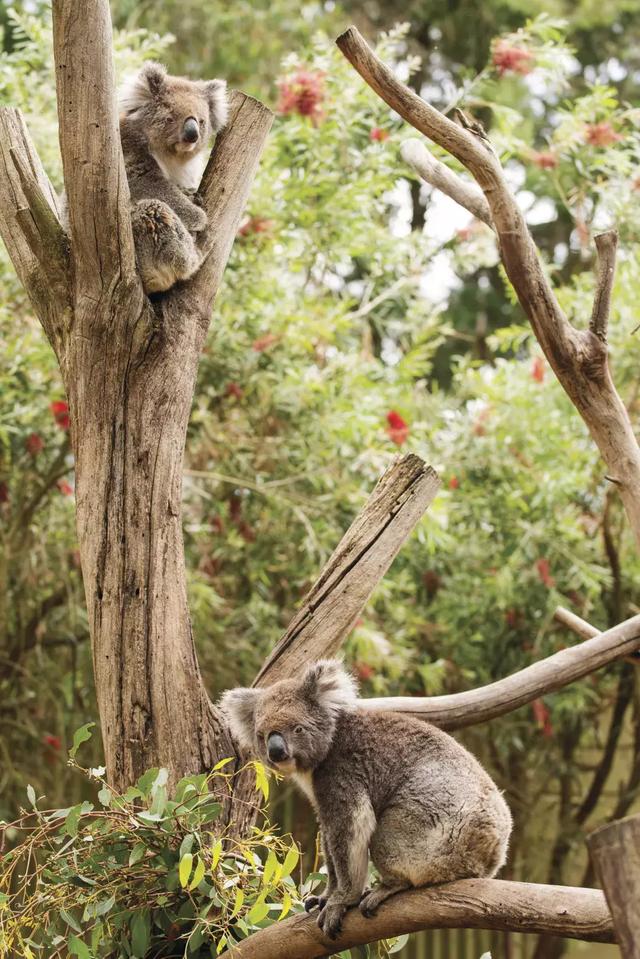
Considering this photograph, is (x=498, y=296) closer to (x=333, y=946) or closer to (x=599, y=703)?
(x=599, y=703)

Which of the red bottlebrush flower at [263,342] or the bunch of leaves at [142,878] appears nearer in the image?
the bunch of leaves at [142,878]

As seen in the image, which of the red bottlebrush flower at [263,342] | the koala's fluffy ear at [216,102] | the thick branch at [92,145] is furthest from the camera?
the red bottlebrush flower at [263,342]

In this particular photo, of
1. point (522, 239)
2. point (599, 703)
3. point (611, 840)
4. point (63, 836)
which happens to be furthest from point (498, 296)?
point (611, 840)

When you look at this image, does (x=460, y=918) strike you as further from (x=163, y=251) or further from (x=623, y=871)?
(x=163, y=251)

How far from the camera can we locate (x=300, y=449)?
4.04 m

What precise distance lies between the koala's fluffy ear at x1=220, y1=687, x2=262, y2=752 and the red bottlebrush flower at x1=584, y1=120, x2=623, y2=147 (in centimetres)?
270

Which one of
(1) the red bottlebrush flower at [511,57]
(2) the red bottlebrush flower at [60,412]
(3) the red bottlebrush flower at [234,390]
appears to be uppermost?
(1) the red bottlebrush flower at [511,57]

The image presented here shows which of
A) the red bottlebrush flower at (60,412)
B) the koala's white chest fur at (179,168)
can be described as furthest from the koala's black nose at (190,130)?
the red bottlebrush flower at (60,412)

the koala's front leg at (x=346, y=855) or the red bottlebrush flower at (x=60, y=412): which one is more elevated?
the red bottlebrush flower at (x=60, y=412)

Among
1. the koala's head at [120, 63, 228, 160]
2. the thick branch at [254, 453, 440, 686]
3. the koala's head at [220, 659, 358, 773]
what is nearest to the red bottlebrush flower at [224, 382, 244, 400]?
the koala's head at [120, 63, 228, 160]

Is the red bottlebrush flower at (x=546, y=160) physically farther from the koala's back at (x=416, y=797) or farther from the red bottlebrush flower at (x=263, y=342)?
the koala's back at (x=416, y=797)

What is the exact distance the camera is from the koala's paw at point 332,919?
1.87m

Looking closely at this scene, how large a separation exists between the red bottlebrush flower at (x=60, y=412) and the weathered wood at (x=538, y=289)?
1754 millimetres

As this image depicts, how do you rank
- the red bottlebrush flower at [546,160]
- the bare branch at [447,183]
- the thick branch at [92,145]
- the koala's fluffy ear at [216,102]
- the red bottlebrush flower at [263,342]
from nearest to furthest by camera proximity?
the thick branch at [92,145] → the bare branch at [447,183] → the koala's fluffy ear at [216,102] → the red bottlebrush flower at [263,342] → the red bottlebrush flower at [546,160]
